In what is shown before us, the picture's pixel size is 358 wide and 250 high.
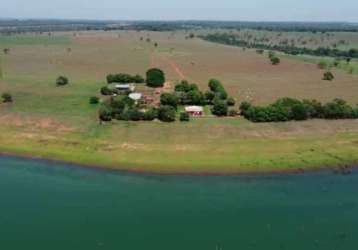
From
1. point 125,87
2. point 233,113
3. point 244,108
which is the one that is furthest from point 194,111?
point 125,87

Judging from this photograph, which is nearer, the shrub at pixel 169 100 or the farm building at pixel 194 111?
the farm building at pixel 194 111

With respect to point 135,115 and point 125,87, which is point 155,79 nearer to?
point 125,87

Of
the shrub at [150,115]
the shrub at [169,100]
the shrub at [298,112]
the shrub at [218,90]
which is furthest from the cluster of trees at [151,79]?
the shrub at [298,112]

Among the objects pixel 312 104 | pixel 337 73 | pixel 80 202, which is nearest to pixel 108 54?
pixel 337 73

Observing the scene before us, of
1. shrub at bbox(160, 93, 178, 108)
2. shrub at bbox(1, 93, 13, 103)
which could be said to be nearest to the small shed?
shrub at bbox(160, 93, 178, 108)

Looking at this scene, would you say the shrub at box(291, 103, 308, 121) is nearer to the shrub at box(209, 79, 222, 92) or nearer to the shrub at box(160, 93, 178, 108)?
the shrub at box(160, 93, 178, 108)

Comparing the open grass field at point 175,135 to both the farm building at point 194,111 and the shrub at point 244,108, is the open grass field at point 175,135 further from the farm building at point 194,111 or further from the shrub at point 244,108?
the shrub at point 244,108

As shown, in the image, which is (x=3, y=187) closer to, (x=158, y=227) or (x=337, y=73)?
(x=158, y=227)
